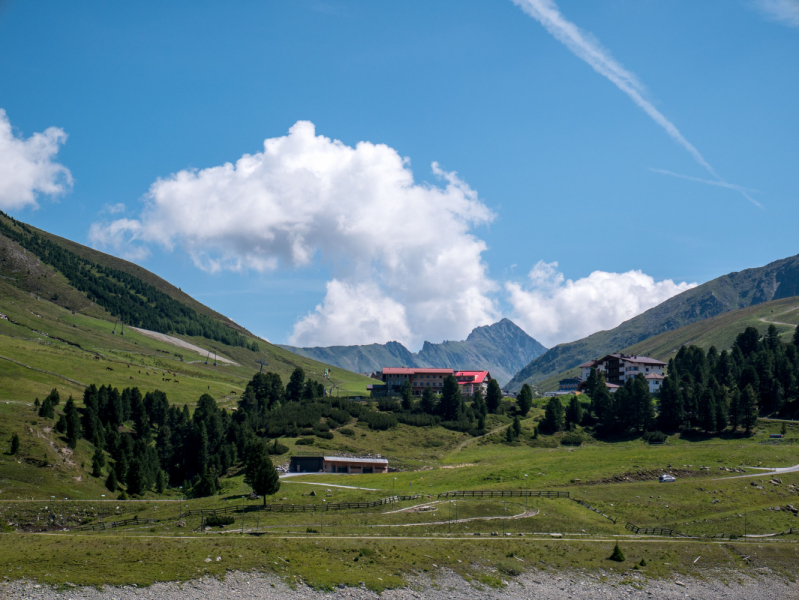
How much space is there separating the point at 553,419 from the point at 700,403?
3537cm

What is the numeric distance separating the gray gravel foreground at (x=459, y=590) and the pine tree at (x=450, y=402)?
117 meters

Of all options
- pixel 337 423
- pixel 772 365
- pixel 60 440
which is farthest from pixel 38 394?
pixel 772 365

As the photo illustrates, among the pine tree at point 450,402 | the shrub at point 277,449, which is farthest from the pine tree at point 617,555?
the pine tree at point 450,402

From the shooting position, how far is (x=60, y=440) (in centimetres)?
11112

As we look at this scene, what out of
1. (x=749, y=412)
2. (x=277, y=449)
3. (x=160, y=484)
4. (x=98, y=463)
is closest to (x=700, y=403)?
(x=749, y=412)

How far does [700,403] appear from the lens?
152375 mm

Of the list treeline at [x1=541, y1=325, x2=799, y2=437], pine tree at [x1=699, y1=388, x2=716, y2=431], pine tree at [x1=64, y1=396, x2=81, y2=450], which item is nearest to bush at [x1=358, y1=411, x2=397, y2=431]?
treeline at [x1=541, y1=325, x2=799, y2=437]

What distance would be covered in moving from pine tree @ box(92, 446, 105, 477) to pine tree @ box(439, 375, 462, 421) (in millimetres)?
92032

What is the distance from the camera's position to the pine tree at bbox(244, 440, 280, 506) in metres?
79.8

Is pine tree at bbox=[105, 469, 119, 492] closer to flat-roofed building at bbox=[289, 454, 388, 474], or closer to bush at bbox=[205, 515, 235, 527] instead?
flat-roofed building at bbox=[289, 454, 388, 474]

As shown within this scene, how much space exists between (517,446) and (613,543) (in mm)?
88026

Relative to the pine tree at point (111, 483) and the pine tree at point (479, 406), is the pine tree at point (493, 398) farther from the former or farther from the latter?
the pine tree at point (111, 483)

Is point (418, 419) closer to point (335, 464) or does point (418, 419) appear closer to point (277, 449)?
point (335, 464)

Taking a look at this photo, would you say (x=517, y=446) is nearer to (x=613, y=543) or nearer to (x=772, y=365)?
(x=772, y=365)
